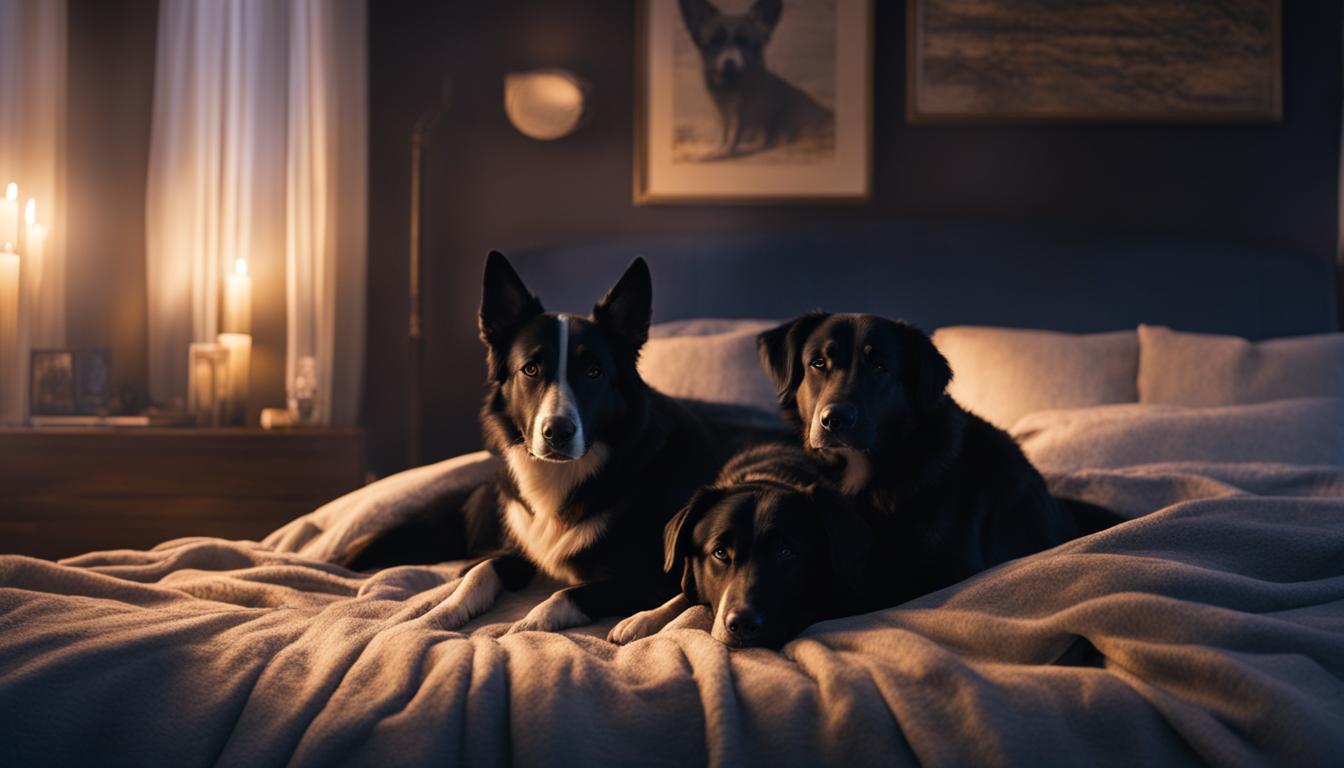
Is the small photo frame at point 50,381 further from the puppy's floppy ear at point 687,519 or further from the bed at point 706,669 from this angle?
the puppy's floppy ear at point 687,519

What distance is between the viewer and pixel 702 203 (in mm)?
4496

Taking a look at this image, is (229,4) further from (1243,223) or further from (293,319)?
(1243,223)

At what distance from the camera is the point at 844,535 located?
1.70 meters

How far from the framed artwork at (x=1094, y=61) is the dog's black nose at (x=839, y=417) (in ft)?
9.47

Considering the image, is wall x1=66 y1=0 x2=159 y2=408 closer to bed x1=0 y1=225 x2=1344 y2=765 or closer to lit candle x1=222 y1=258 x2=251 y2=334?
lit candle x1=222 y1=258 x2=251 y2=334

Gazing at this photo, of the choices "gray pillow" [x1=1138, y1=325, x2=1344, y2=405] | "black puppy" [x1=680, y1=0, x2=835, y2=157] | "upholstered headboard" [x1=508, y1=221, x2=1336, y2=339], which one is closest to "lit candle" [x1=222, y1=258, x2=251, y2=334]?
"upholstered headboard" [x1=508, y1=221, x2=1336, y2=339]

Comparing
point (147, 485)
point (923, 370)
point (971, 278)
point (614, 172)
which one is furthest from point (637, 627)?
point (614, 172)

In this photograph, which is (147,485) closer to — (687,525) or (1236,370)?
(687,525)

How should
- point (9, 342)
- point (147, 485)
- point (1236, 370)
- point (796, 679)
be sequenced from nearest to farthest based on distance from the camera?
1. point (796, 679)
2. point (1236, 370)
3. point (147, 485)
4. point (9, 342)

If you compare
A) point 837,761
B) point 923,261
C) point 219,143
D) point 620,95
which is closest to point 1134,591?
point 837,761

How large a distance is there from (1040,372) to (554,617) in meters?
2.22

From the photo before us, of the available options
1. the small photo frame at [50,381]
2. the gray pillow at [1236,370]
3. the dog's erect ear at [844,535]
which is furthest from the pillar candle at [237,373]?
the gray pillow at [1236,370]

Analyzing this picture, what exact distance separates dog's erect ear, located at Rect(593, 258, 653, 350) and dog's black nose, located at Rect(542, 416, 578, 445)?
29cm

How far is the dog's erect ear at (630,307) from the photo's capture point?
2217mm
